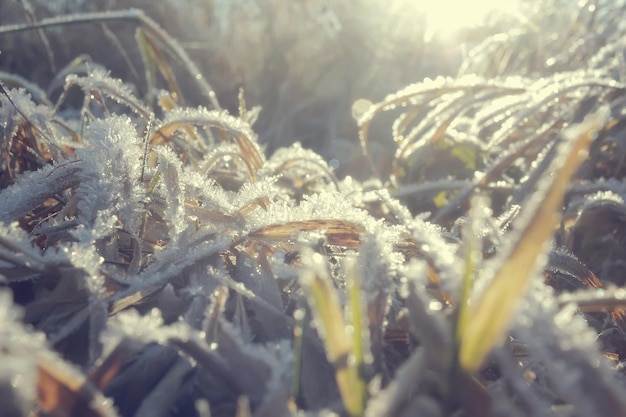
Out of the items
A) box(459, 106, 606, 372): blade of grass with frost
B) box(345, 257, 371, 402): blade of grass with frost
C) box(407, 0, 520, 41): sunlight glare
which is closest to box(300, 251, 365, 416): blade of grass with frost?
box(345, 257, 371, 402): blade of grass with frost

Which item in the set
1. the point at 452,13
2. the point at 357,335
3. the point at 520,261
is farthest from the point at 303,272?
the point at 452,13

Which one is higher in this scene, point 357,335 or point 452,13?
point 452,13

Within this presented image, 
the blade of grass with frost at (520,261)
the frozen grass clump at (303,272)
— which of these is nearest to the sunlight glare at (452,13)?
the frozen grass clump at (303,272)

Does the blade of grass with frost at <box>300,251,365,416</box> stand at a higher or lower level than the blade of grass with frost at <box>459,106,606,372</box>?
lower

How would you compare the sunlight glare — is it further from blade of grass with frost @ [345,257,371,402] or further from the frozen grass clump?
blade of grass with frost @ [345,257,371,402]

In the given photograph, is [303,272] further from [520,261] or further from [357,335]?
[520,261]

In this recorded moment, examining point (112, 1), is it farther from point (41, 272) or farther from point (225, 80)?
point (41, 272)

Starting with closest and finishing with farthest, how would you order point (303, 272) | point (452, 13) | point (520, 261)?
point (520, 261) → point (303, 272) → point (452, 13)
